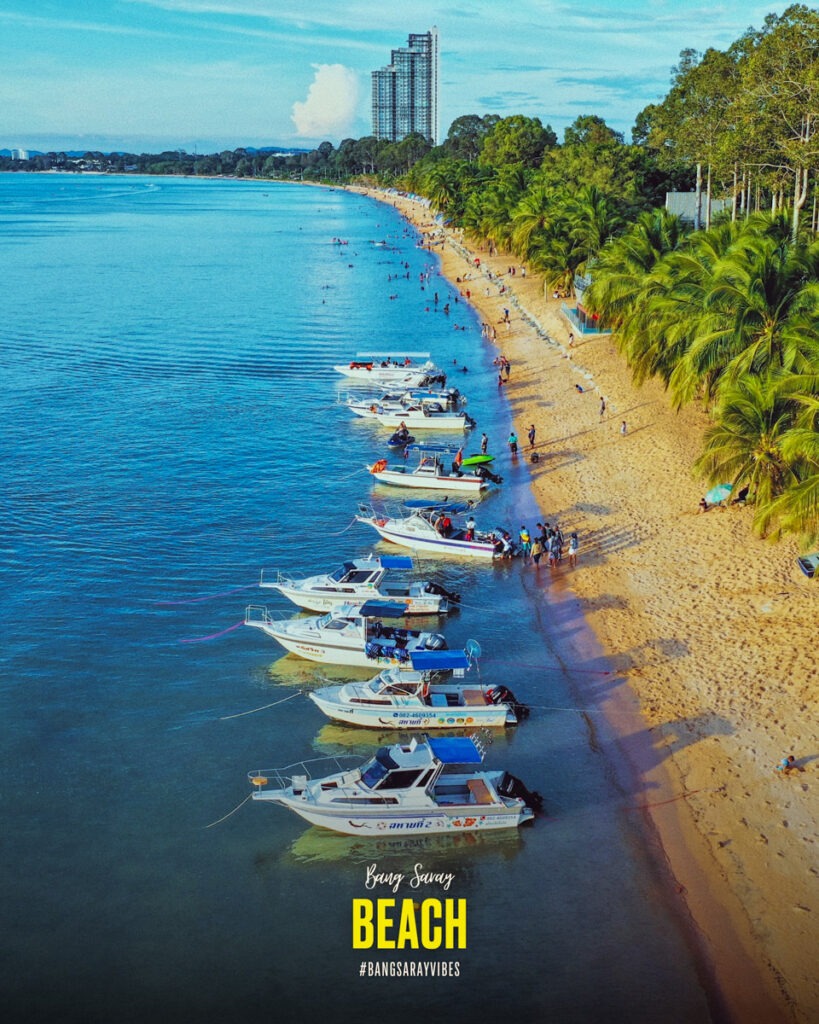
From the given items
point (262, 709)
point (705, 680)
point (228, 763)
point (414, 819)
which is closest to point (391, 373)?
point (262, 709)

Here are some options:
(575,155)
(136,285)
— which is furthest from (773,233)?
(136,285)

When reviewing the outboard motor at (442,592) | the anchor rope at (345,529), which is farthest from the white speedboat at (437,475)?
the outboard motor at (442,592)

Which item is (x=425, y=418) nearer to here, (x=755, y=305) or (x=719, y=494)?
(x=719, y=494)

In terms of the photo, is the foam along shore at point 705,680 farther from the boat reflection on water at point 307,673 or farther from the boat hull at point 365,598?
the boat reflection on water at point 307,673

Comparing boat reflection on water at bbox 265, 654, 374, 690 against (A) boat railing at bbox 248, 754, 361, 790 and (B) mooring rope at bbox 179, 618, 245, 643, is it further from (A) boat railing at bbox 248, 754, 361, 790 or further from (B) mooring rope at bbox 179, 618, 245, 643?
(A) boat railing at bbox 248, 754, 361, 790

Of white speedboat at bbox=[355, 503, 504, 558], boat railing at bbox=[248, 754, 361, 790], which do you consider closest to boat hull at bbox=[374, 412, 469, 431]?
white speedboat at bbox=[355, 503, 504, 558]

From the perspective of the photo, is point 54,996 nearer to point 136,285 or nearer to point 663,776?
point 663,776
